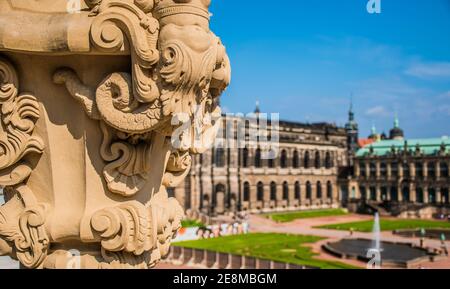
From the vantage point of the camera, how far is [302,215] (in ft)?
209

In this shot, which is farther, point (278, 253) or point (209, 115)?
point (278, 253)

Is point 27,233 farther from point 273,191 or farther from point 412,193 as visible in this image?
point 412,193

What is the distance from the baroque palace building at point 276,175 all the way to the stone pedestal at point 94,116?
168 feet

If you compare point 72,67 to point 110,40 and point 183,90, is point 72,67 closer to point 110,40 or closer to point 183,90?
point 110,40

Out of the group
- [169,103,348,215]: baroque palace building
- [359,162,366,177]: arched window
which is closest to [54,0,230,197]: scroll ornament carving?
[169,103,348,215]: baroque palace building

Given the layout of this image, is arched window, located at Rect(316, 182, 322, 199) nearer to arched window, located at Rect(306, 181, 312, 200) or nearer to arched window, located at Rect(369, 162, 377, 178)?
arched window, located at Rect(306, 181, 312, 200)

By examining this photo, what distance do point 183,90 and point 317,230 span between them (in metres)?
46.2

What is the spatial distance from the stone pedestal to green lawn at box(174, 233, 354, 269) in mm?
25054

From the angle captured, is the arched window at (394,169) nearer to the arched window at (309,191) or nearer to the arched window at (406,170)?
the arched window at (406,170)

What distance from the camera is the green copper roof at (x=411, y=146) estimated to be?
238 ft

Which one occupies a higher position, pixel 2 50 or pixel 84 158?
pixel 2 50

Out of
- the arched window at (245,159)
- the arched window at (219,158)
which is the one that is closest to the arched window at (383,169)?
the arched window at (245,159)
